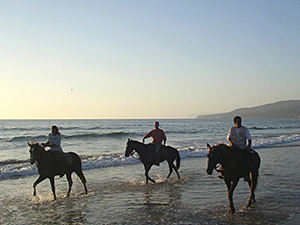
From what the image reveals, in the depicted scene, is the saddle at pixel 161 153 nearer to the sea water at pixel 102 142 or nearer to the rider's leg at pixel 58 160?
the rider's leg at pixel 58 160

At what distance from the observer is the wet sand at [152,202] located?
6605 mm

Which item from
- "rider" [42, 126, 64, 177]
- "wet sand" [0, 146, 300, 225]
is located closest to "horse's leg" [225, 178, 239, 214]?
"wet sand" [0, 146, 300, 225]

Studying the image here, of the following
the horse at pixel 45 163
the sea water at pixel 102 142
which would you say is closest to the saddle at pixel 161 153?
the horse at pixel 45 163

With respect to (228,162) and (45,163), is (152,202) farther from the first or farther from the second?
(45,163)

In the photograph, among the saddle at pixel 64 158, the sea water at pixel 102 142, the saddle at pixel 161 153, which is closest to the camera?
the saddle at pixel 64 158

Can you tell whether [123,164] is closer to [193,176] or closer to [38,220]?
[193,176]

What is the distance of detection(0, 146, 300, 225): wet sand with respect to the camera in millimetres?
6605

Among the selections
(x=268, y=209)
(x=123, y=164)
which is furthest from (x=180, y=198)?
(x=123, y=164)

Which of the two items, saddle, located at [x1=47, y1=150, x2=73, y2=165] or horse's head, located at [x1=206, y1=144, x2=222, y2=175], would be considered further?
saddle, located at [x1=47, y1=150, x2=73, y2=165]

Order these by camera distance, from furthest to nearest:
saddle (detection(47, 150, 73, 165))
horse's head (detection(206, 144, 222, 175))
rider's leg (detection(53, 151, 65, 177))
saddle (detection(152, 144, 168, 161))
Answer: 1. saddle (detection(152, 144, 168, 161))
2. rider's leg (detection(53, 151, 65, 177))
3. saddle (detection(47, 150, 73, 165))
4. horse's head (detection(206, 144, 222, 175))

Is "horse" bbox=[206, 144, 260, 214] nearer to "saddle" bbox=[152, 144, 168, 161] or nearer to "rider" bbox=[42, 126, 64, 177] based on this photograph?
"saddle" bbox=[152, 144, 168, 161]

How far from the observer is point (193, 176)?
11.8 m

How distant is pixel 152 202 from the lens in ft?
26.2

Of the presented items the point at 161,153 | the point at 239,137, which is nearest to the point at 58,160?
the point at 161,153
